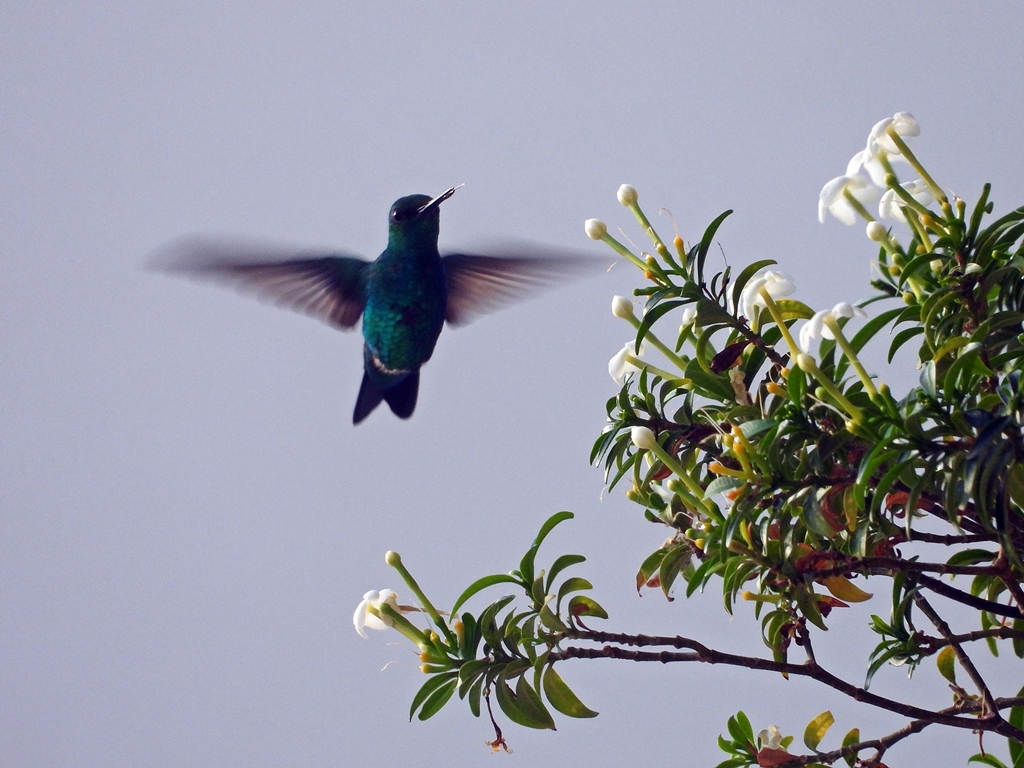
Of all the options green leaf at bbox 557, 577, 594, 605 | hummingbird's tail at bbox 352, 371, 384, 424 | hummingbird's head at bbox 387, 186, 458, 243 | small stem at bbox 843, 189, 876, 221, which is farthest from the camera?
hummingbird's tail at bbox 352, 371, 384, 424

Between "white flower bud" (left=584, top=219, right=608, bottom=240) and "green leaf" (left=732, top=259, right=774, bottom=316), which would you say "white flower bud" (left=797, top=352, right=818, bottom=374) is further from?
"white flower bud" (left=584, top=219, right=608, bottom=240)

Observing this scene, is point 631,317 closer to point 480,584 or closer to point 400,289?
point 480,584

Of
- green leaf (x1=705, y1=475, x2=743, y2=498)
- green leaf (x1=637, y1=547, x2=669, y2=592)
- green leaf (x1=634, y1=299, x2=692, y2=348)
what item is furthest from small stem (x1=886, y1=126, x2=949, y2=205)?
green leaf (x1=637, y1=547, x2=669, y2=592)

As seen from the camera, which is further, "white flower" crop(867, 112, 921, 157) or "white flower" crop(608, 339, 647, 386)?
"white flower" crop(608, 339, 647, 386)

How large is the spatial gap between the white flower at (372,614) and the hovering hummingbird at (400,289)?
101 cm

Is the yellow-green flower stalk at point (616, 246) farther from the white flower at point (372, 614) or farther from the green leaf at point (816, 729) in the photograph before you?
the green leaf at point (816, 729)

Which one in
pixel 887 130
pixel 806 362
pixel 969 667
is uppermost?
pixel 887 130

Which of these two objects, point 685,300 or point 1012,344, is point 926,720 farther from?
point 685,300

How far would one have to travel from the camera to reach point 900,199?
1469 mm

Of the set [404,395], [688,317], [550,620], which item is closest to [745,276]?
[688,317]

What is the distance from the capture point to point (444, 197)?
2389 millimetres

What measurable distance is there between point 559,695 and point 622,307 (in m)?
0.55

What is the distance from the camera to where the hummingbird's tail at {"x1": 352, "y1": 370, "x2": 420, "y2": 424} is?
2.74 meters

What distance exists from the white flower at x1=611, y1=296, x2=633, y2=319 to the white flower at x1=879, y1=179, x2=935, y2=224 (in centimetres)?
38
